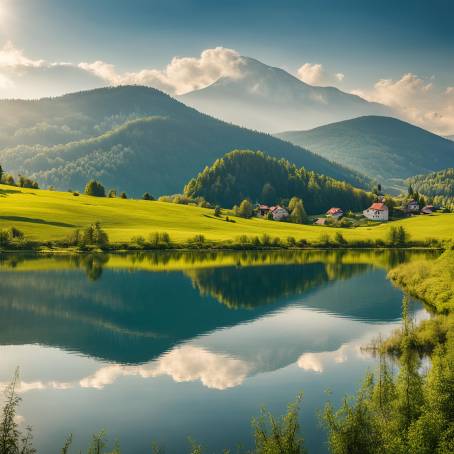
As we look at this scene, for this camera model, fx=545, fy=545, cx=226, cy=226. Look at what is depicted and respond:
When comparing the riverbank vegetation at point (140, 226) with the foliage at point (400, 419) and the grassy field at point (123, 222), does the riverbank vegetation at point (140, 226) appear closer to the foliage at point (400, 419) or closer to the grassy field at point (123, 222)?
the grassy field at point (123, 222)

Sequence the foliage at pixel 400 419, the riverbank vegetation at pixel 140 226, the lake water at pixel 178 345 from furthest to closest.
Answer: the riverbank vegetation at pixel 140 226 < the lake water at pixel 178 345 < the foliage at pixel 400 419

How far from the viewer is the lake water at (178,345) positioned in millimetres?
35219

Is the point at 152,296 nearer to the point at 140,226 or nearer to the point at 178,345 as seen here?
the point at 178,345

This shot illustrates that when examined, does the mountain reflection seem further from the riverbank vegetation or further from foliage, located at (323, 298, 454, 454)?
foliage, located at (323, 298, 454, 454)

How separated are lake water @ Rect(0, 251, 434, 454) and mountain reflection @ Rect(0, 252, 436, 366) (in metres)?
0.26

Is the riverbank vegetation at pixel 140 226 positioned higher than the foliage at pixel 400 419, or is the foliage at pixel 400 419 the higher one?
the riverbank vegetation at pixel 140 226

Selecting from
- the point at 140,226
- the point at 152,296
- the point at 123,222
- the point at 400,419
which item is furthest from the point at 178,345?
the point at 123,222

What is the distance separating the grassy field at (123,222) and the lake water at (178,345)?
1456 inches

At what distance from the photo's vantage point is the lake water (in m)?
35.2

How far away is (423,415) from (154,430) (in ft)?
54.0

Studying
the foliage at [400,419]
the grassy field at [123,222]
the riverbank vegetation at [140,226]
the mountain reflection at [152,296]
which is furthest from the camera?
the grassy field at [123,222]

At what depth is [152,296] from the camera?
273ft

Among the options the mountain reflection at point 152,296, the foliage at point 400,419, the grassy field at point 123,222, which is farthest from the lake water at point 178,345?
the grassy field at point 123,222

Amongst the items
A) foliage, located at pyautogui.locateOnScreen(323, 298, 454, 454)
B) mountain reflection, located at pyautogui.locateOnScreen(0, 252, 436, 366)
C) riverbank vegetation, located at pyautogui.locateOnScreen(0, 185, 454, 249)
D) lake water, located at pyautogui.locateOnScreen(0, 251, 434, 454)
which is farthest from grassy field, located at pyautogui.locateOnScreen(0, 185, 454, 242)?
foliage, located at pyautogui.locateOnScreen(323, 298, 454, 454)
